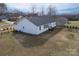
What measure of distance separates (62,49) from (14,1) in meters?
1.56

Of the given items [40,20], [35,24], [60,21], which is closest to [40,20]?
[40,20]

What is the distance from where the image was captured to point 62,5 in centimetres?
570

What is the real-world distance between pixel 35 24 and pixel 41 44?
0.48m

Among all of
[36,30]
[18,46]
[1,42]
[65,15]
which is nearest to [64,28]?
[65,15]

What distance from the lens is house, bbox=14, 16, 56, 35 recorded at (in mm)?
5707

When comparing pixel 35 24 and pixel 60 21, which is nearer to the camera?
pixel 35 24

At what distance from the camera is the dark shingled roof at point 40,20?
5.71m

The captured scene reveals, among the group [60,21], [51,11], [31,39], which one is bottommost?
[31,39]

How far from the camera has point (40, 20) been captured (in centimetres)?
575

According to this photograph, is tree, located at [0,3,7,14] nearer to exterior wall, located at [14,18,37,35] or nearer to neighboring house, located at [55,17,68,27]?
exterior wall, located at [14,18,37,35]

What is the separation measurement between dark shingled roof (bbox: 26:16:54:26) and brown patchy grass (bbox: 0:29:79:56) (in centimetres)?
26

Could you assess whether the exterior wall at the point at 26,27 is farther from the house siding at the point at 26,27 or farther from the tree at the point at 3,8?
the tree at the point at 3,8

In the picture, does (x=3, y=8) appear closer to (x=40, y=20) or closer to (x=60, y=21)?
(x=40, y=20)

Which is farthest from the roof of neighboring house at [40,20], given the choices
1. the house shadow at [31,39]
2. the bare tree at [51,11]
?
the house shadow at [31,39]
